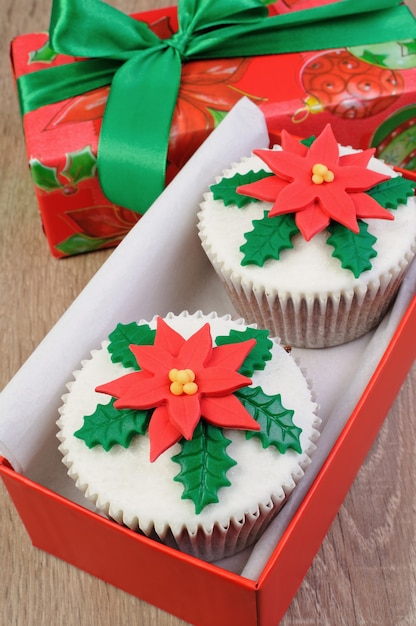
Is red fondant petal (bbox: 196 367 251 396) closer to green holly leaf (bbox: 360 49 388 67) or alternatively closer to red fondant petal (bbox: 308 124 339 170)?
red fondant petal (bbox: 308 124 339 170)

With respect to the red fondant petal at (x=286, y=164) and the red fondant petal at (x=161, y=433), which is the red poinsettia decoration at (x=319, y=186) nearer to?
the red fondant petal at (x=286, y=164)

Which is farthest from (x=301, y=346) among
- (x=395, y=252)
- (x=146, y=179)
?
(x=146, y=179)

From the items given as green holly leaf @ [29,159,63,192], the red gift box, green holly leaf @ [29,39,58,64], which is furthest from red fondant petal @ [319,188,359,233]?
green holly leaf @ [29,39,58,64]

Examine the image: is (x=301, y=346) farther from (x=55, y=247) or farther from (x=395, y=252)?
(x=55, y=247)

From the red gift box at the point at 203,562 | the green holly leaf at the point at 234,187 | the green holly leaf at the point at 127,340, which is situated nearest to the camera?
the red gift box at the point at 203,562

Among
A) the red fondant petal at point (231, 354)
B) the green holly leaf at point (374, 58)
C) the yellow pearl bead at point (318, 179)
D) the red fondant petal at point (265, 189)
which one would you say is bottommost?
the red fondant petal at point (231, 354)

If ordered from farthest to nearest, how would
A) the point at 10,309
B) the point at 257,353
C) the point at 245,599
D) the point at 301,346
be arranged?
the point at 10,309 → the point at 301,346 → the point at 257,353 → the point at 245,599

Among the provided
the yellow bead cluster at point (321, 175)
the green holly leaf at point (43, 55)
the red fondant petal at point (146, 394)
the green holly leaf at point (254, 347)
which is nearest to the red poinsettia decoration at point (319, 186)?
the yellow bead cluster at point (321, 175)

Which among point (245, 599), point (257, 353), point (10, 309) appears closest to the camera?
point (245, 599)
